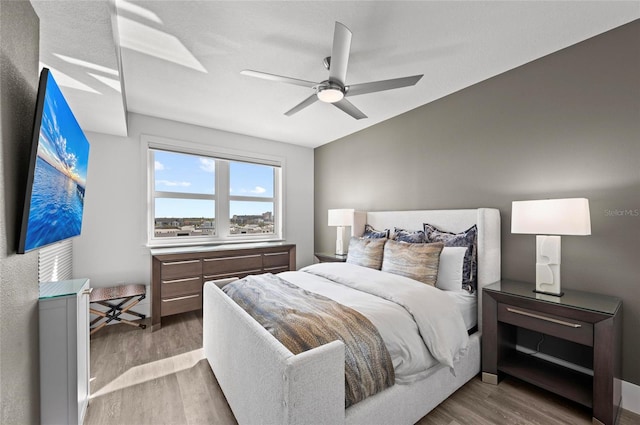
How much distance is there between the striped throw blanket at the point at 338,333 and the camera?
139 centimetres

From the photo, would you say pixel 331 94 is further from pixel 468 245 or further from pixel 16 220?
pixel 16 220

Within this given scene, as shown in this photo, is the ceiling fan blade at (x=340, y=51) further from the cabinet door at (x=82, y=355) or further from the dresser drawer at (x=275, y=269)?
the dresser drawer at (x=275, y=269)

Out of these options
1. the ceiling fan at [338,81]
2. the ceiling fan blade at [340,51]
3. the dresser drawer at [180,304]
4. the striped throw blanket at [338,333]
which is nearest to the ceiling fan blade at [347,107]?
the ceiling fan at [338,81]

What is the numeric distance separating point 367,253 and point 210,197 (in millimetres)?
2568

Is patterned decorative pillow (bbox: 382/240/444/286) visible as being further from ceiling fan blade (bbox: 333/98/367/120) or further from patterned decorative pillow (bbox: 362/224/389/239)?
ceiling fan blade (bbox: 333/98/367/120)

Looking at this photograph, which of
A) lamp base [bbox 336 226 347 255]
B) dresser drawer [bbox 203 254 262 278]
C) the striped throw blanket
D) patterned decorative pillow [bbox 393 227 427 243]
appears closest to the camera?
the striped throw blanket

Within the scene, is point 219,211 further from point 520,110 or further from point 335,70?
point 520,110

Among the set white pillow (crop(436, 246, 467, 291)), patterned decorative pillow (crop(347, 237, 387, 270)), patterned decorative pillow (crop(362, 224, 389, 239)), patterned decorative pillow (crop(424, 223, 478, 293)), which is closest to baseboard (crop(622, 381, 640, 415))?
patterned decorative pillow (crop(424, 223, 478, 293))

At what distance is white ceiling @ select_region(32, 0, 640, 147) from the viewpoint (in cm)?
173

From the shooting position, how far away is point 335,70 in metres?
1.92

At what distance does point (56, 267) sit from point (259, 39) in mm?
2678

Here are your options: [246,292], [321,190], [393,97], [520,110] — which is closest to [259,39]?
[393,97]

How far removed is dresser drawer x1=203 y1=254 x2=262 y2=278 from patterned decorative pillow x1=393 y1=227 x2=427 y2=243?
198 centimetres

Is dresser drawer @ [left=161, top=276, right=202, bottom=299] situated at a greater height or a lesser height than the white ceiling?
lesser
